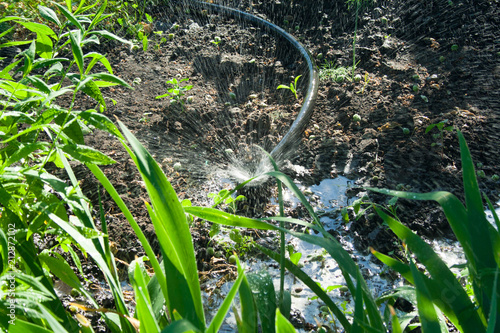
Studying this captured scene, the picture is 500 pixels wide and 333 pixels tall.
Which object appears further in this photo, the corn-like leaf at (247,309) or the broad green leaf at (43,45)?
the broad green leaf at (43,45)

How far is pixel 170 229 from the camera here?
0.84m

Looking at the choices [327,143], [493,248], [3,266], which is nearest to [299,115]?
[327,143]

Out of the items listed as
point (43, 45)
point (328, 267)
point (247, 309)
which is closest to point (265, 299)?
point (247, 309)

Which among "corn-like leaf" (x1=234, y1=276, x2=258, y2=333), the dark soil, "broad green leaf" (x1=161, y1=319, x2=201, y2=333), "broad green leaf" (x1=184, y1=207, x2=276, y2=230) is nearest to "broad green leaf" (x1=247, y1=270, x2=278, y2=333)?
"corn-like leaf" (x1=234, y1=276, x2=258, y2=333)

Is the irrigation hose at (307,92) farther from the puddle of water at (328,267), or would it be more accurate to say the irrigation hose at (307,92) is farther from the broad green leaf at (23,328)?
the broad green leaf at (23,328)

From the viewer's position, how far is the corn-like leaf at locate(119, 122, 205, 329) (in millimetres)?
812

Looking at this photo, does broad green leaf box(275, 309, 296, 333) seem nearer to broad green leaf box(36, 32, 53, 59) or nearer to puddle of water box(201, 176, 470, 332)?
puddle of water box(201, 176, 470, 332)

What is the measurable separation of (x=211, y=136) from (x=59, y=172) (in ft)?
3.09

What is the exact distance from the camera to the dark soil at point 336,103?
2.00 m

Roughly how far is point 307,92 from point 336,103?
0.23 metres

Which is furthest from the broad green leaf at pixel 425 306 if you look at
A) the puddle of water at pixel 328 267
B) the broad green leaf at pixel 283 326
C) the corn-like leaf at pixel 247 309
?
the puddle of water at pixel 328 267

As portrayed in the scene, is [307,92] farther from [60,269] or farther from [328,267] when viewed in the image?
[60,269]

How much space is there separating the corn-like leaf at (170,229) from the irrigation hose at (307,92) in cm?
143

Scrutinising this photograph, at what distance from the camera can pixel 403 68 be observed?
281 centimetres
